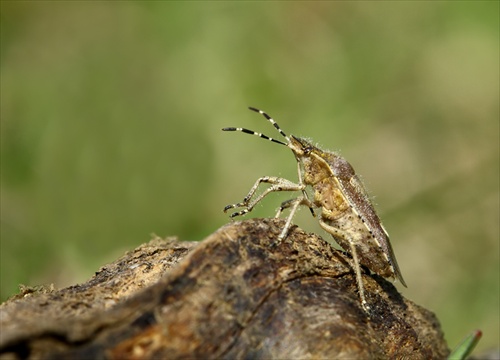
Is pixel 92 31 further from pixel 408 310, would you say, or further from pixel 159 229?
pixel 408 310

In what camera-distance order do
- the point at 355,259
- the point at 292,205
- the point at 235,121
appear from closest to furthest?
the point at 355,259 → the point at 292,205 → the point at 235,121

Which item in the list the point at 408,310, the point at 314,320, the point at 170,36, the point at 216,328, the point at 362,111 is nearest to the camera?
the point at 216,328

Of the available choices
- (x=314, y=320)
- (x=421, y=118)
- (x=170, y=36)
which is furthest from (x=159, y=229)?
(x=314, y=320)

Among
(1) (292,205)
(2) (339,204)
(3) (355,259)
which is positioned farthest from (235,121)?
(3) (355,259)

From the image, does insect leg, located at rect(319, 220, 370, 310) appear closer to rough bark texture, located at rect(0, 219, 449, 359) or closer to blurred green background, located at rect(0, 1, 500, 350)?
rough bark texture, located at rect(0, 219, 449, 359)

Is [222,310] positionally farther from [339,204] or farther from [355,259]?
[339,204]

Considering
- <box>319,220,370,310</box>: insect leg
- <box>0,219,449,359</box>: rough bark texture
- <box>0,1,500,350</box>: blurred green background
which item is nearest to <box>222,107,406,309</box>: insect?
<box>319,220,370,310</box>: insect leg
